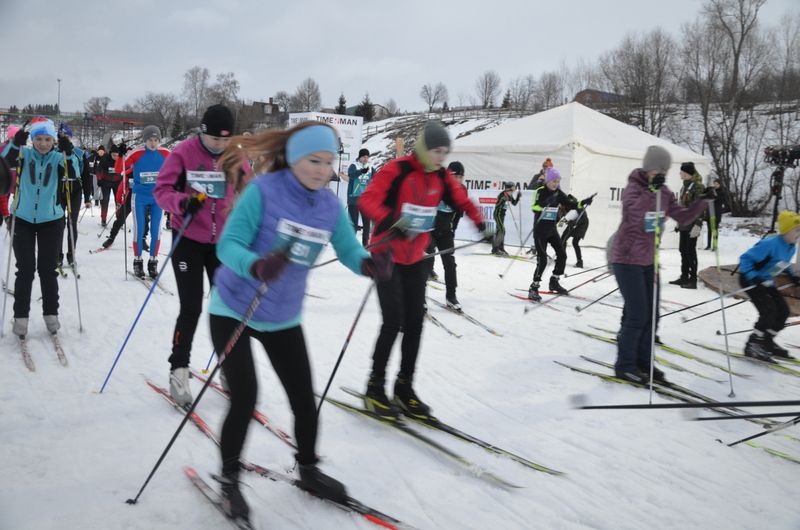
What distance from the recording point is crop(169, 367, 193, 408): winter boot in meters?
3.39

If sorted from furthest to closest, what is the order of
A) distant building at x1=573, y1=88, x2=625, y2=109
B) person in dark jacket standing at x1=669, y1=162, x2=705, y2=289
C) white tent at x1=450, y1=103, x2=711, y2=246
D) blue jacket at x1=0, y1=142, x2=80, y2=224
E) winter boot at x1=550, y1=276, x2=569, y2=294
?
1. distant building at x1=573, y1=88, x2=625, y2=109
2. white tent at x1=450, y1=103, x2=711, y2=246
3. person in dark jacket standing at x1=669, y1=162, x2=705, y2=289
4. winter boot at x1=550, y1=276, x2=569, y2=294
5. blue jacket at x1=0, y1=142, x2=80, y2=224

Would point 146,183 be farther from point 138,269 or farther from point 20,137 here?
point 20,137

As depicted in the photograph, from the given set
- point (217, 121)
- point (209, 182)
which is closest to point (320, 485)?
point (209, 182)

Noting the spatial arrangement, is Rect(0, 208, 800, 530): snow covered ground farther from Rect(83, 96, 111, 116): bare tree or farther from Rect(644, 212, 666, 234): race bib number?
Rect(83, 96, 111, 116): bare tree

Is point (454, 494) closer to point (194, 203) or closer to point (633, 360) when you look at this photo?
point (194, 203)

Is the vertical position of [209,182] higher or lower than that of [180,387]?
higher

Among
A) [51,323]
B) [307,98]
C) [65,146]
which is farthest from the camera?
[307,98]

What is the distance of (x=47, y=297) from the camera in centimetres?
468

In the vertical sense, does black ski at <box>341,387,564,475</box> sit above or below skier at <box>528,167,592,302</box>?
below

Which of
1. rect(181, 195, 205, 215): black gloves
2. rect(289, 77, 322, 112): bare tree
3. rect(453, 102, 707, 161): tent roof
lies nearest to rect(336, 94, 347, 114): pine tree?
rect(289, 77, 322, 112): bare tree

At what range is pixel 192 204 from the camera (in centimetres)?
316

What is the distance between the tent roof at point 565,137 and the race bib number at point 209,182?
1154 centimetres

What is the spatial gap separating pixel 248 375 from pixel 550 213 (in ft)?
19.9

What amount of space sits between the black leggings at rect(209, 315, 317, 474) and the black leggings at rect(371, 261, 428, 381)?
3.70ft
